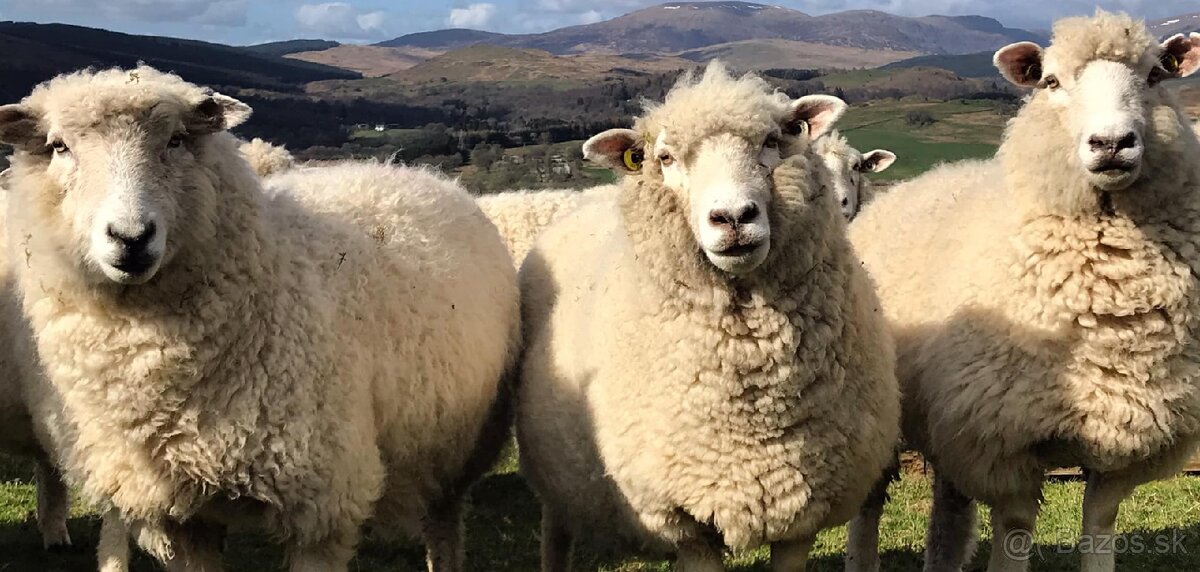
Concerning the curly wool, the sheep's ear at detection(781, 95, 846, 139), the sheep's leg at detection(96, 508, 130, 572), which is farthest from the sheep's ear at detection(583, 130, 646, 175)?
the sheep's leg at detection(96, 508, 130, 572)

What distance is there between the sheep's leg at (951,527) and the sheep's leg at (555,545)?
1997 mm

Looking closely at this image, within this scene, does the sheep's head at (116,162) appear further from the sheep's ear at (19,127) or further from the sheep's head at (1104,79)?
the sheep's head at (1104,79)

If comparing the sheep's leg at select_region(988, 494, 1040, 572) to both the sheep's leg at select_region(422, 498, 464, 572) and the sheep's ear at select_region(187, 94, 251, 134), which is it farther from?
the sheep's ear at select_region(187, 94, 251, 134)

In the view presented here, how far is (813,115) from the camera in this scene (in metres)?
3.65

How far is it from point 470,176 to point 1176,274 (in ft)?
59.5

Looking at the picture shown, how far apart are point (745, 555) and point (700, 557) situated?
1.83m

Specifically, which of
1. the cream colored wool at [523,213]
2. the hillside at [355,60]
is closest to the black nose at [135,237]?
the cream colored wool at [523,213]

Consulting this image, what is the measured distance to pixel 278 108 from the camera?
43531 millimetres

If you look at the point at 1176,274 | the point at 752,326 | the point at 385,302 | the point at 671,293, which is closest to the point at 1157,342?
the point at 1176,274

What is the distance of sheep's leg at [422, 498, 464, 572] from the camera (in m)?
5.18

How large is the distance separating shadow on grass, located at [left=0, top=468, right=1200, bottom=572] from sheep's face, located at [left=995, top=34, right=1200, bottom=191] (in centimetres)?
289

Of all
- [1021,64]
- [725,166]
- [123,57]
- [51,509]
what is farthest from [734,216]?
[123,57]

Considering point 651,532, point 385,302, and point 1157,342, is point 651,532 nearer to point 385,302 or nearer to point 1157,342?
point 385,302

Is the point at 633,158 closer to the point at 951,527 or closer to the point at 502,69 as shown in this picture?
the point at 951,527
